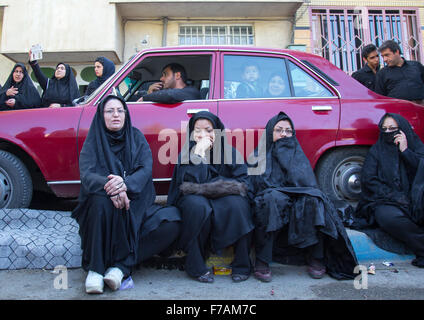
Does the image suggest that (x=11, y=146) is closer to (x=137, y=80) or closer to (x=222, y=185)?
(x=137, y=80)

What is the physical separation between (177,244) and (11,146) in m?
2.00

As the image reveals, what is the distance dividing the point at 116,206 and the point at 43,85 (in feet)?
10.2

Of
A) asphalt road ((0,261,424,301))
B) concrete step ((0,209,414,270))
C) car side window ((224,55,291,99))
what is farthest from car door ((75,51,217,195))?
asphalt road ((0,261,424,301))

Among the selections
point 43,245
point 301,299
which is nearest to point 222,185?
point 301,299

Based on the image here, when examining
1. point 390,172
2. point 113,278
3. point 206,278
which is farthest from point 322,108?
point 113,278

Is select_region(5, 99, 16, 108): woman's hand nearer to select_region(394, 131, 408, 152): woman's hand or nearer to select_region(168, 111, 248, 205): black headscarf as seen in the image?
select_region(168, 111, 248, 205): black headscarf

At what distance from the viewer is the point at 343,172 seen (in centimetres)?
336

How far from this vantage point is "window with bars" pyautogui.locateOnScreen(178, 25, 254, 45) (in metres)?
9.08

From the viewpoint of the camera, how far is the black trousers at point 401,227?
2791mm

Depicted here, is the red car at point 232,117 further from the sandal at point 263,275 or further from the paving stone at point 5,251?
the sandal at point 263,275

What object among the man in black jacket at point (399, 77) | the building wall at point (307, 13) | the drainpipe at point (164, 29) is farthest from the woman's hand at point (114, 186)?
the building wall at point (307, 13)

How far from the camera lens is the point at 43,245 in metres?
2.72

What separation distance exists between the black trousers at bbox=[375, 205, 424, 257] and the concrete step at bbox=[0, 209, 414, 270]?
0.16 meters

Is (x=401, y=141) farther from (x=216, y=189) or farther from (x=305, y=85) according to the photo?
(x=216, y=189)
